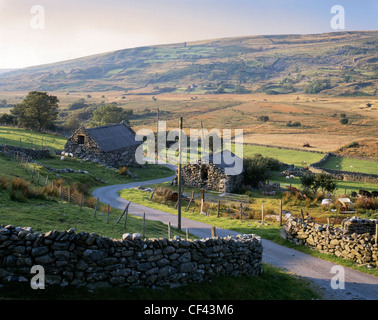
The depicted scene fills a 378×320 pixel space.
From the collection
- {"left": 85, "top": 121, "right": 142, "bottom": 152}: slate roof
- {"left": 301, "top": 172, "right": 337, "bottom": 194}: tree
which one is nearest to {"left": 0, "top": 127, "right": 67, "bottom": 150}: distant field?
{"left": 85, "top": 121, "right": 142, "bottom": 152}: slate roof

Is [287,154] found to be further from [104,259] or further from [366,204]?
[104,259]

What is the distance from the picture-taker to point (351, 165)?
2544 inches

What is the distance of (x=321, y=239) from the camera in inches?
806

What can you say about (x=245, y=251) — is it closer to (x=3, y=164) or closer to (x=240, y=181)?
(x=3, y=164)

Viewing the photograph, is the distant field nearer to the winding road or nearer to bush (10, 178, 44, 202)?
bush (10, 178, 44, 202)

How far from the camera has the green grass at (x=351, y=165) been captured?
60719mm

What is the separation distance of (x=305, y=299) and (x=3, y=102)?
692 ft

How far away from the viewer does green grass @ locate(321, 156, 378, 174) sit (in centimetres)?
6072

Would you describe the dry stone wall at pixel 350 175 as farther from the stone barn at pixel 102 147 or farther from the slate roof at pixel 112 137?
the slate roof at pixel 112 137

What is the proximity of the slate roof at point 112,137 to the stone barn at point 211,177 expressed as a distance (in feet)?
42.5

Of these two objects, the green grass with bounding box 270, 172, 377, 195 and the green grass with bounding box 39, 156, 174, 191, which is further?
the green grass with bounding box 270, 172, 377, 195

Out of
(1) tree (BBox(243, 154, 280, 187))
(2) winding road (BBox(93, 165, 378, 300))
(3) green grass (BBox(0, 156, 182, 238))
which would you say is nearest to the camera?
(2) winding road (BBox(93, 165, 378, 300))

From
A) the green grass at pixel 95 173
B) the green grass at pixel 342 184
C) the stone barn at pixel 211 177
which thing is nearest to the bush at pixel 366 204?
the green grass at pixel 342 184

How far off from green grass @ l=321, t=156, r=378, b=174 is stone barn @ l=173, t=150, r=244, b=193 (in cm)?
2599
